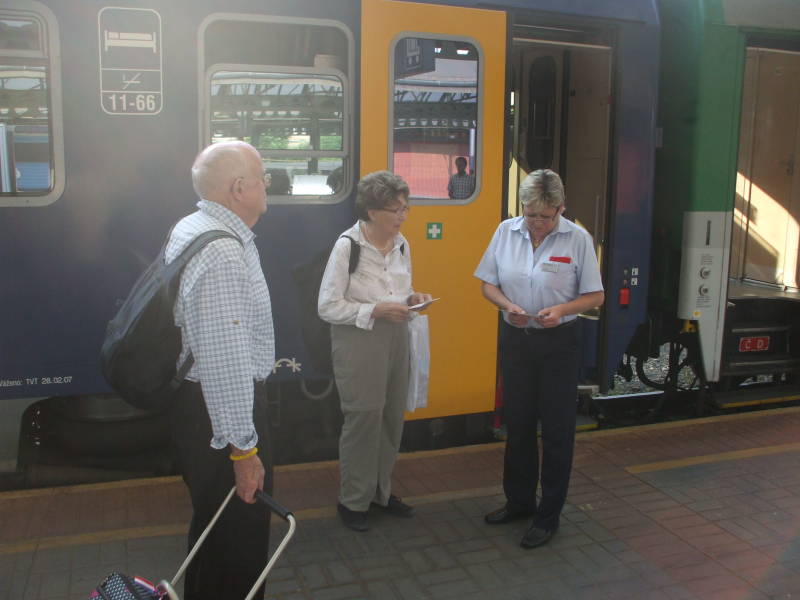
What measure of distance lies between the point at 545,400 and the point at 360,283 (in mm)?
1081

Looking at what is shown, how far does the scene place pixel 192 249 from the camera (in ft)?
8.10

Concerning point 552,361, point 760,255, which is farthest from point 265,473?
point 760,255

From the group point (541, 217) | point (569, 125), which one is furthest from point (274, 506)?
point (569, 125)

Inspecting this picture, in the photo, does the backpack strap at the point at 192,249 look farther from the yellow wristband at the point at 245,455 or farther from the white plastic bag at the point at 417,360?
the white plastic bag at the point at 417,360

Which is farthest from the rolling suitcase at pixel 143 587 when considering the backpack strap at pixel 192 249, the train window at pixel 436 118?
the train window at pixel 436 118

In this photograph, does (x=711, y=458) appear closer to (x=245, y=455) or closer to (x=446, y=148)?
(x=446, y=148)

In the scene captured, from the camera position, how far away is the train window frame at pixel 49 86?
395cm

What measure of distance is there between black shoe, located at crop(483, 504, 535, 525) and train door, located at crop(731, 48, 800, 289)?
4931mm

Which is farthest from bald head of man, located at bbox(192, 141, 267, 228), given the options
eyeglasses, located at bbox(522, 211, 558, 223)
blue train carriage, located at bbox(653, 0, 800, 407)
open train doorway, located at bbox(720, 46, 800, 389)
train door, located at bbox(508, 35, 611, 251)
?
open train doorway, located at bbox(720, 46, 800, 389)

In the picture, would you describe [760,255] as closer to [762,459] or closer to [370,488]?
[762,459]

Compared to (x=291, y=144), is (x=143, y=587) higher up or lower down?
lower down

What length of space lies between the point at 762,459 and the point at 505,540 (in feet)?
7.03

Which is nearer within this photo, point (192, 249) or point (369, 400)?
point (192, 249)

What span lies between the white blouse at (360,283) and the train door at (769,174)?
544 centimetres
